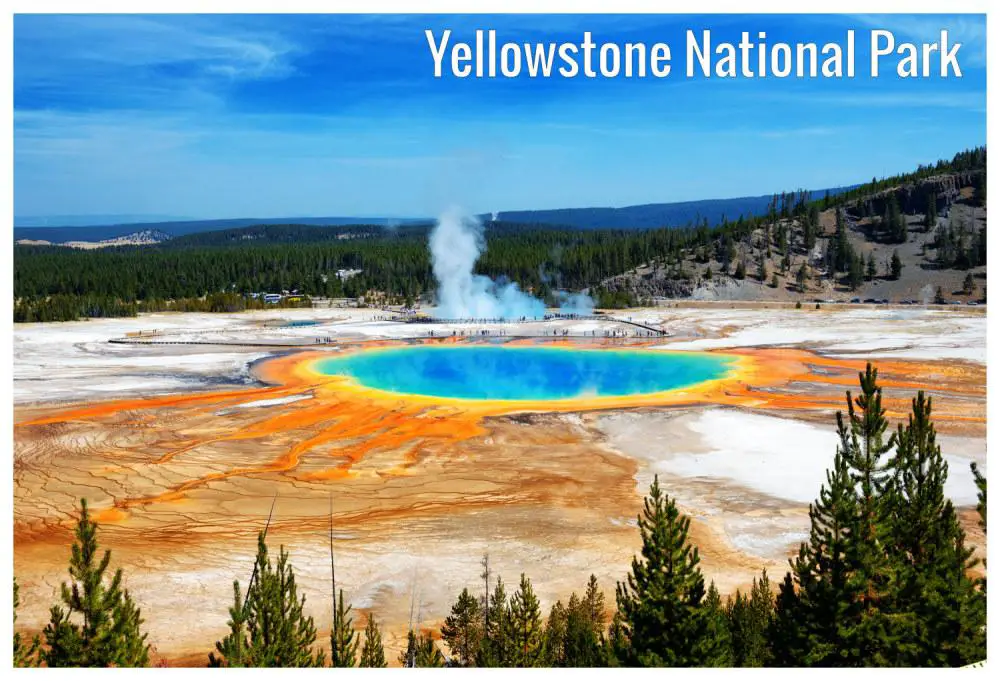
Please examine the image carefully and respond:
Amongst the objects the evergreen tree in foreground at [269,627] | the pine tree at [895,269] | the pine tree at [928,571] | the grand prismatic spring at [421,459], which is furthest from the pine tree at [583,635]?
the pine tree at [895,269]

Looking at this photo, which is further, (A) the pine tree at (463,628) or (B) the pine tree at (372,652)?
(A) the pine tree at (463,628)

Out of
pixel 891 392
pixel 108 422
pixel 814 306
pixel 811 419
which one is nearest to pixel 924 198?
pixel 814 306

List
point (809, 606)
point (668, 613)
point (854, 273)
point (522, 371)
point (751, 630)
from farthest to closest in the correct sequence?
point (854, 273), point (522, 371), point (751, 630), point (809, 606), point (668, 613)

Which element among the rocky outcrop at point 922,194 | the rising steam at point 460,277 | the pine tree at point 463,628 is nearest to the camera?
the pine tree at point 463,628

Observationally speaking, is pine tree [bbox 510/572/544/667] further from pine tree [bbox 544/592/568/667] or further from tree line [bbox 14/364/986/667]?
pine tree [bbox 544/592/568/667]

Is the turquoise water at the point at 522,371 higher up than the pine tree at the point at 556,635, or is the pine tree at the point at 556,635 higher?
the turquoise water at the point at 522,371

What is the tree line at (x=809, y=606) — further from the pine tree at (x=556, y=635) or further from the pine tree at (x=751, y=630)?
the pine tree at (x=556, y=635)

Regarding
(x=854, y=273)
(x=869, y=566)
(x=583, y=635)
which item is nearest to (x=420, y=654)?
(x=583, y=635)

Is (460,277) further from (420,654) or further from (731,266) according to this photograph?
(420,654)
